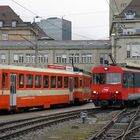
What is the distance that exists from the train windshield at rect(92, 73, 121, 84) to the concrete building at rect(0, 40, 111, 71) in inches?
2757

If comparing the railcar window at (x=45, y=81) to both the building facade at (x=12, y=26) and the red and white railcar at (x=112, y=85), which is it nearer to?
the red and white railcar at (x=112, y=85)

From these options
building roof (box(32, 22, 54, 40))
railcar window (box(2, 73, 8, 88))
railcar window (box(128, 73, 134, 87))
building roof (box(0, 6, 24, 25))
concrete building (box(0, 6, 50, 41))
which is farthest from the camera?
building roof (box(0, 6, 24, 25))

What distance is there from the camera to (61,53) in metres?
106

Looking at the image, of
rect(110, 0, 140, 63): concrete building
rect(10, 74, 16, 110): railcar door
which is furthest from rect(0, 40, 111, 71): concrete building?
rect(10, 74, 16, 110): railcar door

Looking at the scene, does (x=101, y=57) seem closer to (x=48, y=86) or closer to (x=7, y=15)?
(x=7, y=15)

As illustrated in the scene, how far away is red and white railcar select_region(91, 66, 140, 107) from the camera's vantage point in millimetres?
33000

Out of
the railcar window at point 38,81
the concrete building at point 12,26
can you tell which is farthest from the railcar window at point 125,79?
the concrete building at point 12,26

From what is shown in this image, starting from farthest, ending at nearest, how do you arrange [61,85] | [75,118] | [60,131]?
[61,85] < [75,118] < [60,131]

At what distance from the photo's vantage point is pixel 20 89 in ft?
95.4

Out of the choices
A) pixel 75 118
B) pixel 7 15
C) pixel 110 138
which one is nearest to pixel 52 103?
pixel 75 118

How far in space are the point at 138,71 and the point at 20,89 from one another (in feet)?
35.3

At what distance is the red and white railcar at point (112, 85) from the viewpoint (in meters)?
→ 33.0

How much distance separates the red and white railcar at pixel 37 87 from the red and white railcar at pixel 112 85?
265 cm

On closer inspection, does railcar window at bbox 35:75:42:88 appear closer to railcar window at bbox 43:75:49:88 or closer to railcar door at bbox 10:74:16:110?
railcar window at bbox 43:75:49:88
